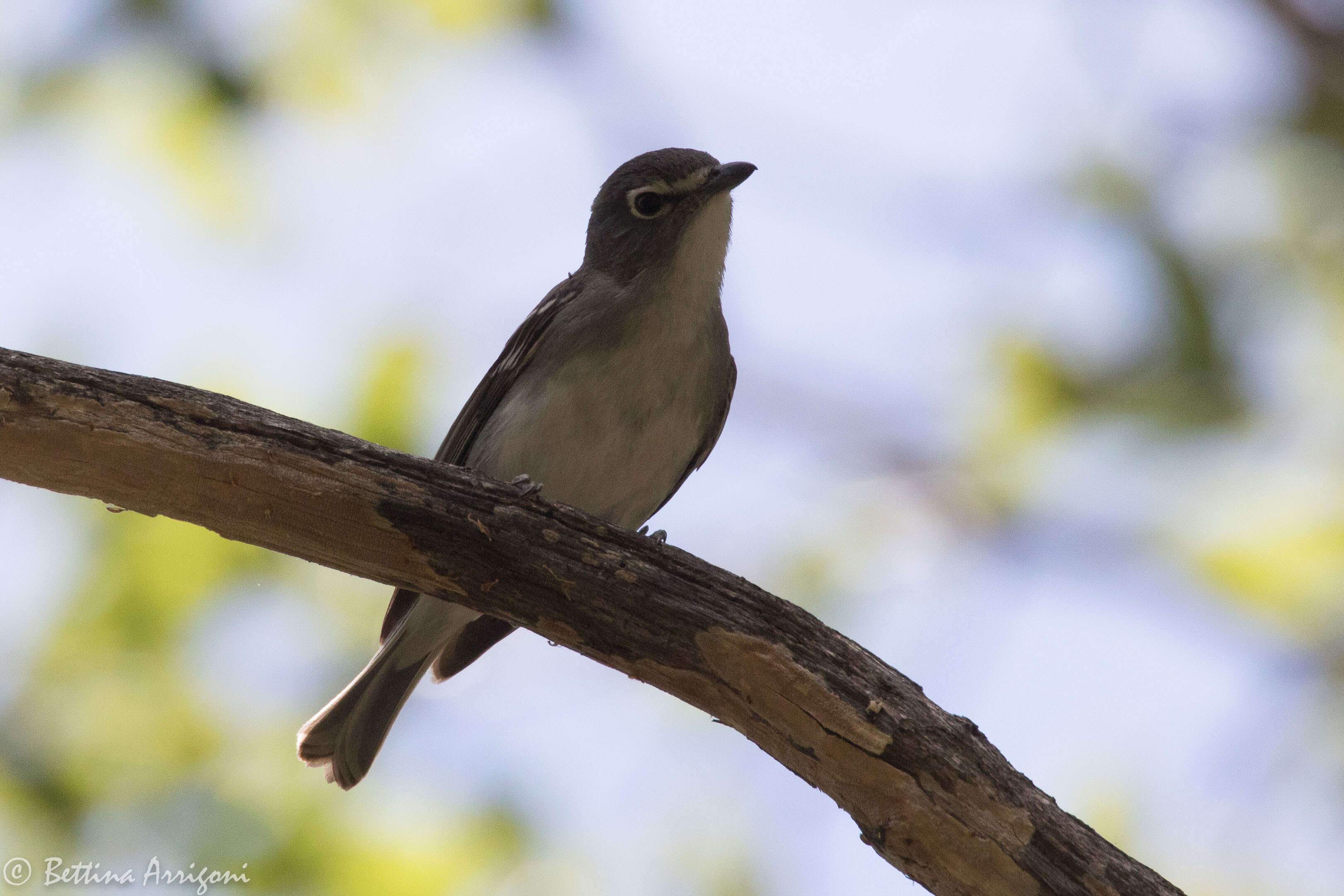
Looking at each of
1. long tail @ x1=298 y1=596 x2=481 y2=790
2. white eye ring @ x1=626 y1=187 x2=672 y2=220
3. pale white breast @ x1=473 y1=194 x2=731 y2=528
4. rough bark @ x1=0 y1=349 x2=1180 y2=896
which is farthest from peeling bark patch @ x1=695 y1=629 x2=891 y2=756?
white eye ring @ x1=626 y1=187 x2=672 y2=220

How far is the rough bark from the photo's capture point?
11.3 feet

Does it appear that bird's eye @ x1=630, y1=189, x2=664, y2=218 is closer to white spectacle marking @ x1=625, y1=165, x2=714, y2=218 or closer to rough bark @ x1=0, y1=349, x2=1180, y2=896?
white spectacle marking @ x1=625, y1=165, x2=714, y2=218

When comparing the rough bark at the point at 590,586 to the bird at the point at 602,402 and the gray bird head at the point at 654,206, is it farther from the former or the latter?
the gray bird head at the point at 654,206

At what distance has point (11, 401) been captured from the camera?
138 inches

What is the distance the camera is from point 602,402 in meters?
4.98

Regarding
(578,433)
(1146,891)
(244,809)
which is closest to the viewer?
(1146,891)

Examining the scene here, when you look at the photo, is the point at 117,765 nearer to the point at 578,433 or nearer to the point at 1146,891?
the point at 578,433

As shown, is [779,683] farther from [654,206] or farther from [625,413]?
[654,206]

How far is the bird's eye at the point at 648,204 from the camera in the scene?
18.8 ft

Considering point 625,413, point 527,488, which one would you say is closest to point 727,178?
point 625,413

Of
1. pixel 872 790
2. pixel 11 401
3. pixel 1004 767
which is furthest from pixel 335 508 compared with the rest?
A: pixel 1004 767

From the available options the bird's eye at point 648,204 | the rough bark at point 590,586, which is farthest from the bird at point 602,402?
the rough bark at point 590,586

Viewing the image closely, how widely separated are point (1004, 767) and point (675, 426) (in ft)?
7.13

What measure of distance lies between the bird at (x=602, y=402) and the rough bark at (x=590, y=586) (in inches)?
38.3
